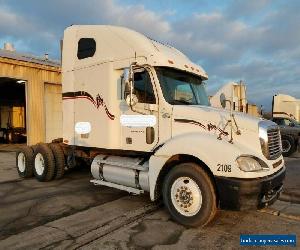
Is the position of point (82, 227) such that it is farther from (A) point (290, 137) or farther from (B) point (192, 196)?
(A) point (290, 137)

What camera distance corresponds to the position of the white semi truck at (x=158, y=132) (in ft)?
18.4

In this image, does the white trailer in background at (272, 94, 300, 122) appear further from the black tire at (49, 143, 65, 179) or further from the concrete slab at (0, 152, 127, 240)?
the black tire at (49, 143, 65, 179)

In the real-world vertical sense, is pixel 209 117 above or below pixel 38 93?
below

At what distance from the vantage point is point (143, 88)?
6.85m

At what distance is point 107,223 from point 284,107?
63.9 ft

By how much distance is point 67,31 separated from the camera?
28.6 feet

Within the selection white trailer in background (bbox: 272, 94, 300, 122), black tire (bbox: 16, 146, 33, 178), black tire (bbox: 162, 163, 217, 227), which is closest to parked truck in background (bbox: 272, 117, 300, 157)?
white trailer in background (bbox: 272, 94, 300, 122)

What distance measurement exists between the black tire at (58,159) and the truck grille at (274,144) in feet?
18.4

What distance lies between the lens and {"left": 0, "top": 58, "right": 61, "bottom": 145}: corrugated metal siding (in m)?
16.9

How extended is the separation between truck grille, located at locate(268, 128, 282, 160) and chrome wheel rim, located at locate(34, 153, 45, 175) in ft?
20.2

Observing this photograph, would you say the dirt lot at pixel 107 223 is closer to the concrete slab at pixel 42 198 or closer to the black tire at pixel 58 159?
the concrete slab at pixel 42 198

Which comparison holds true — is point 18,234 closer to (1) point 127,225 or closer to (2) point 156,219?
(1) point 127,225

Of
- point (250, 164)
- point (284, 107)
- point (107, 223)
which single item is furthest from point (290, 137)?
point (107, 223)

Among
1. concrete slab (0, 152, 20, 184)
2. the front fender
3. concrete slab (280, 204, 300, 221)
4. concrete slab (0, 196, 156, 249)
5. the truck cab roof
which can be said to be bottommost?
concrete slab (280, 204, 300, 221)
